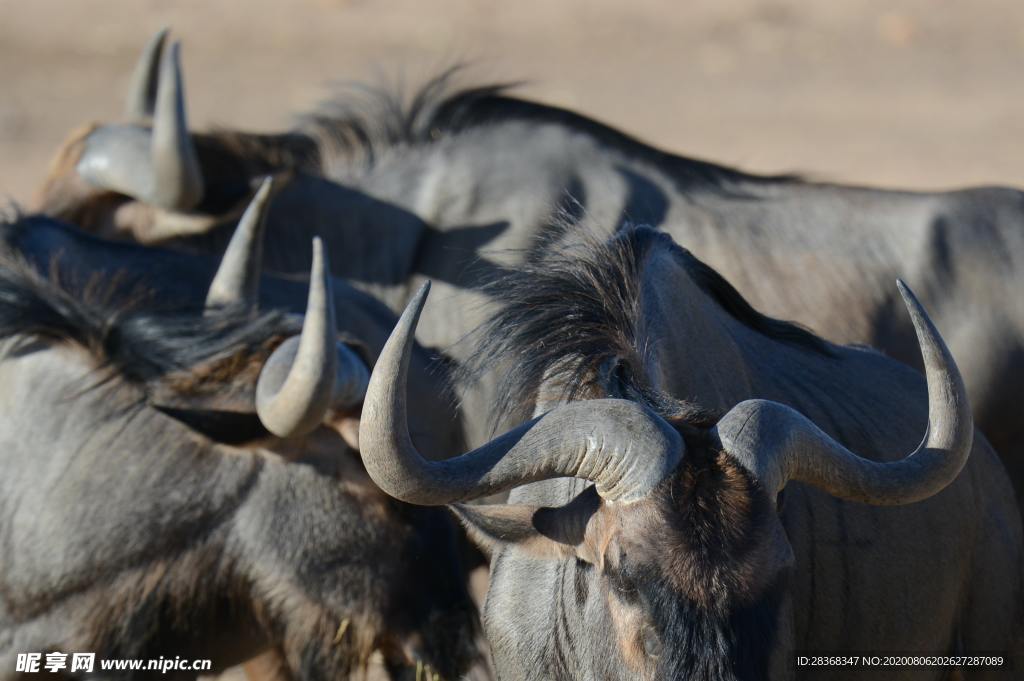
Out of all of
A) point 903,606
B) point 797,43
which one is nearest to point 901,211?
point 903,606

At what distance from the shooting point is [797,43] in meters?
23.4

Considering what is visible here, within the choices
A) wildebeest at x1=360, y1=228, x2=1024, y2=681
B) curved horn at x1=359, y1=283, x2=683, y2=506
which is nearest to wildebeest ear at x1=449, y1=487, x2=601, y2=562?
wildebeest at x1=360, y1=228, x2=1024, y2=681

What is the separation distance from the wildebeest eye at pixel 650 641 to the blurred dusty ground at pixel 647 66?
40.6 feet

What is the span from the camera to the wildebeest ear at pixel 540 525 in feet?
10.1

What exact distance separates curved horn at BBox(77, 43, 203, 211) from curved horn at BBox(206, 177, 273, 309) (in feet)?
3.49

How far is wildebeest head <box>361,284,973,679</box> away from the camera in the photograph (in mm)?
2822

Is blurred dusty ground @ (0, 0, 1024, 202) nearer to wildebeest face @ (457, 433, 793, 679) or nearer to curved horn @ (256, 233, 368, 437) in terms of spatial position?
curved horn @ (256, 233, 368, 437)

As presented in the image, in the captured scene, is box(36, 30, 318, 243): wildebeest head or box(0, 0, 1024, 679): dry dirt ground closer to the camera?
box(36, 30, 318, 243): wildebeest head

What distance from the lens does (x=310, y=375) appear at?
3775 millimetres

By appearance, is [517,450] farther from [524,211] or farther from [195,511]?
[524,211]

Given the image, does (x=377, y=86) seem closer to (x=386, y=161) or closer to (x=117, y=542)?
(x=386, y=161)

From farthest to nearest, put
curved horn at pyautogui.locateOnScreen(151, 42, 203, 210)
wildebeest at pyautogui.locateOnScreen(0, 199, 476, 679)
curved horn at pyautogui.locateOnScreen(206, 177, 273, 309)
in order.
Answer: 1. curved horn at pyautogui.locateOnScreen(151, 42, 203, 210)
2. curved horn at pyautogui.locateOnScreen(206, 177, 273, 309)
3. wildebeest at pyautogui.locateOnScreen(0, 199, 476, 679)

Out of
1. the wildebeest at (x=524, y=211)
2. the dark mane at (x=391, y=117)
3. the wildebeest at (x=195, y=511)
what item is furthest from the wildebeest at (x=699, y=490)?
the dark mane at (x=391, y=117)

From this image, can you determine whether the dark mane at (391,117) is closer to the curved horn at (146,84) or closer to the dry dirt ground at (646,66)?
the curved horn at (146,84)
